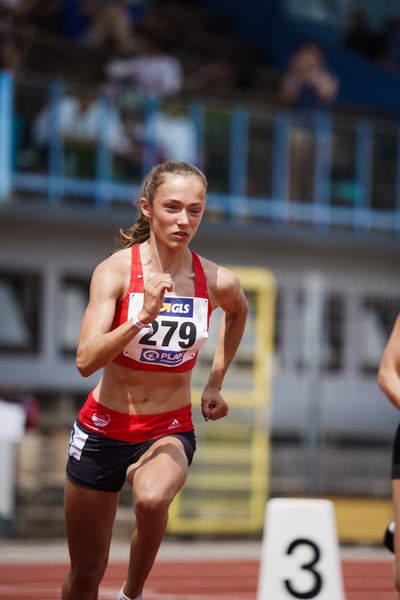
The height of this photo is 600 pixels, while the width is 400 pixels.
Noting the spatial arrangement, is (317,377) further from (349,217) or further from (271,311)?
(349,217)

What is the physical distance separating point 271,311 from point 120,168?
351cm

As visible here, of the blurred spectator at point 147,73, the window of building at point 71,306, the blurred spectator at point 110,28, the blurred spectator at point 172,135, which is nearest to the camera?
the blurred spectator at point 172,135

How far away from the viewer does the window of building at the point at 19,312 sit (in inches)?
618

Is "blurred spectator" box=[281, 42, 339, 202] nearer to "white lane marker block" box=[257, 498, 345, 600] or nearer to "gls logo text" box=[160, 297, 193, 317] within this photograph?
"gls logo text" box=[160, 297, 193, 317]

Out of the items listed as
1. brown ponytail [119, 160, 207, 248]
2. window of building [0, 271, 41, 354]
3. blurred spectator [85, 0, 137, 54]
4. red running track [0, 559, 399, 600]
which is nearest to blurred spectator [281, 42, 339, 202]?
blurred spectator [85, 0, 137, 54]

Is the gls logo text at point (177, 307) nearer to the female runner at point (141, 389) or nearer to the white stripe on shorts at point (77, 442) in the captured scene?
the female runner at point (141, 389)

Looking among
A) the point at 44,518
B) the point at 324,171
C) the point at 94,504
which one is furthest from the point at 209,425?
the point at 94,504

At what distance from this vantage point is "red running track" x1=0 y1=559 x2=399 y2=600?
28.7ft

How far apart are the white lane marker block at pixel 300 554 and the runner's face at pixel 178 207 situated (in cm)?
115

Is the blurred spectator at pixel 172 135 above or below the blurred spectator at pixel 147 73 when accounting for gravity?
below

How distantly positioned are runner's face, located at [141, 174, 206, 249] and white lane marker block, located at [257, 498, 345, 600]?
1.15 meters

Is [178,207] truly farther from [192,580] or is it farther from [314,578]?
[192,580]

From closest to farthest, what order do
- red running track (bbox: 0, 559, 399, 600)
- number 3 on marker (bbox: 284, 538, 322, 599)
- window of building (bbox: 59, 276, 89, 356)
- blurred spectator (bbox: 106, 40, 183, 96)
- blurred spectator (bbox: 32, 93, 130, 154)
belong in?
number 3 on marker (bbox: 284, 538, 322, 599) < red running track (bbox: 0, 559, 399, 600) < blurred spectator (bbox: 32, 93, 130, 154) < window of building (bbox: 59, 276, 89, 356) < blurred spectator (bbox: 106, 40, 183, 96)

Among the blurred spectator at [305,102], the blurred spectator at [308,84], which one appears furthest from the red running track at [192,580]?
the blurred spectator at [308,84]
